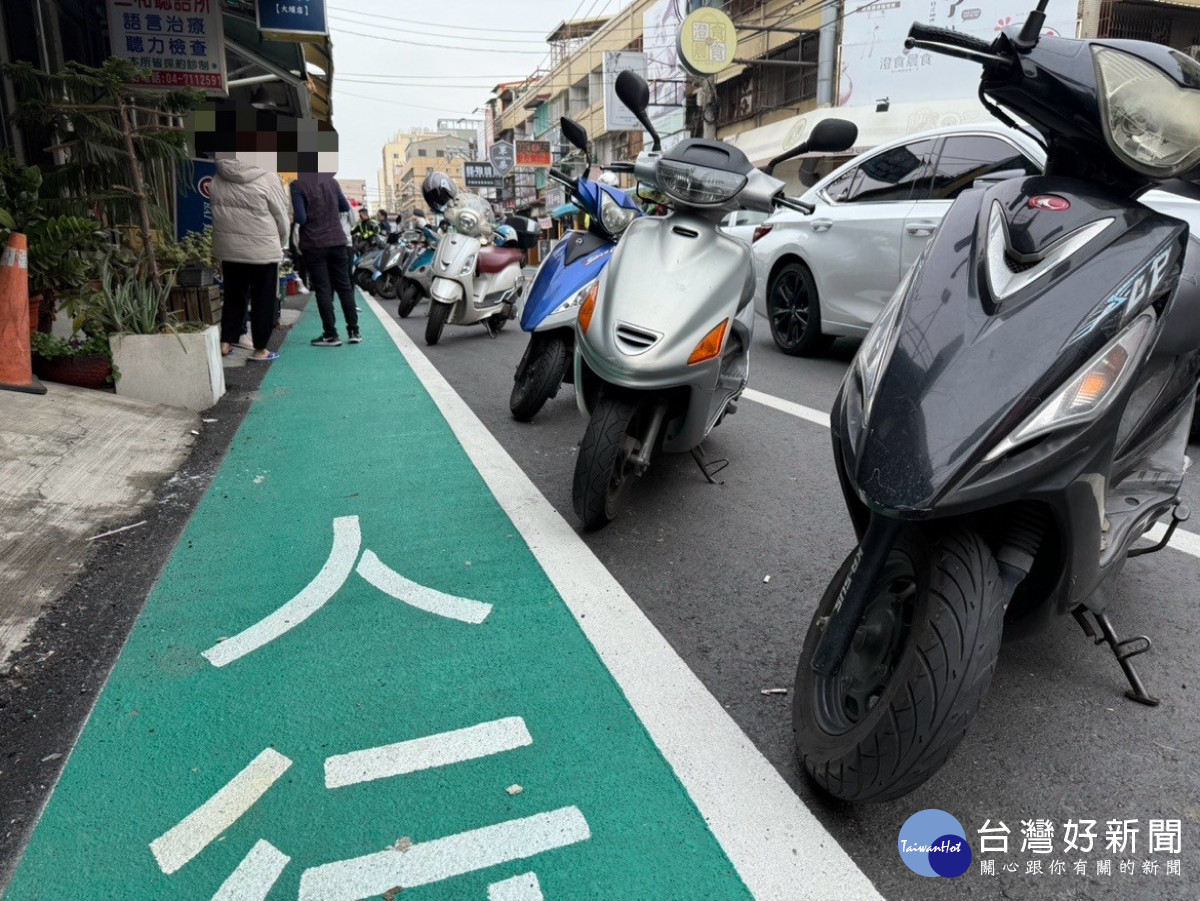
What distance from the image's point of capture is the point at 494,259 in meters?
7.77

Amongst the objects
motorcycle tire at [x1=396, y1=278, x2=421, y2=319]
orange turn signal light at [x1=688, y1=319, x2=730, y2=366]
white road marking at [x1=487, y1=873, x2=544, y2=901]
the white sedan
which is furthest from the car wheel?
white road marking at [x1=487, y1=873, x2=544, y2=901]

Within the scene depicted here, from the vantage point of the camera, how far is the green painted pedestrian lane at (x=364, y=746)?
4.63 feet

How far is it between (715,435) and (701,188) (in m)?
1.61

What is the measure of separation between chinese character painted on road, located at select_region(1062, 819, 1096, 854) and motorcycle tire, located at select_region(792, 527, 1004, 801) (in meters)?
0.42

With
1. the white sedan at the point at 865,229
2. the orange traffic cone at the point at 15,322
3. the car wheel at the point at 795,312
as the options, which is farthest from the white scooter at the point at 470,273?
the orange traffic cone at the point at 15,322

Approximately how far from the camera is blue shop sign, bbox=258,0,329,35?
7.92 m

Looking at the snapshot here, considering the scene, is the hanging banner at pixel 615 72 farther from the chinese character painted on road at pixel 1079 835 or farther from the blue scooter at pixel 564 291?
the chinese character painted on road at pixel 1079 835

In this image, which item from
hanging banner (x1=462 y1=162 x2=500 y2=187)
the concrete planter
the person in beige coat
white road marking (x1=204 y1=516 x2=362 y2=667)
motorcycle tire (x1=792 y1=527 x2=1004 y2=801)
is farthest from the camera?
hanging banner (x1=462 y1=162 x2=500 y2=187)

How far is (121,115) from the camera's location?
4363 mm

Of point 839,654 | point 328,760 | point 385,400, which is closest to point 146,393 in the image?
point 385,400

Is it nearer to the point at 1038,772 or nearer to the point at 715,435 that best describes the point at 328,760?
the point at 1038,772

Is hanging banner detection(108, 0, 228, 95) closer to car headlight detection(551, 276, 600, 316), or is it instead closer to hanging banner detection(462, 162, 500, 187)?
car headlight detection(551, 276, 600, 316)

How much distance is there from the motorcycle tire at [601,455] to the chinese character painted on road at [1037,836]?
1.55m

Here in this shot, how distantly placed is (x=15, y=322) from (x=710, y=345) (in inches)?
144
